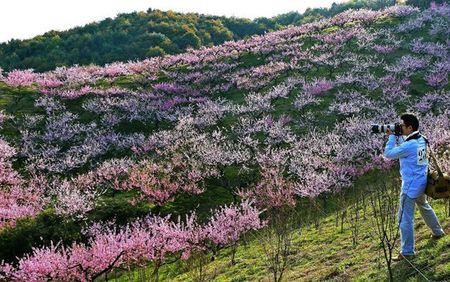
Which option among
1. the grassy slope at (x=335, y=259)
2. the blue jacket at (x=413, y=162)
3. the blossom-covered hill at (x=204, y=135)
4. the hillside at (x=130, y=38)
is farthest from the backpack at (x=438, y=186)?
the hillside at (x=130, y=38)

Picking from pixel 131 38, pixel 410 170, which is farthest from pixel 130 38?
pixel 410 170

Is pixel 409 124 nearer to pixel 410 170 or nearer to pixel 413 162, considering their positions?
pixel 413 162

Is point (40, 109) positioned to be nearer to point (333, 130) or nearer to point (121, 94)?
point (121, 94)

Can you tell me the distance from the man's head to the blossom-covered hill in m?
8.23

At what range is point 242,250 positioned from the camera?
19.8 m

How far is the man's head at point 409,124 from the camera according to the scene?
31.1 feet

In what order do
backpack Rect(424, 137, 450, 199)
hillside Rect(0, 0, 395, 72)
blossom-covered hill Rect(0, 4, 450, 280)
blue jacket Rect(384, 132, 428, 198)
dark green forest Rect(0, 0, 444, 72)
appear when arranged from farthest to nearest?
hillside Rect(0, 0, 395, 72), dark green forest Rect(0, 0, 444, 72), blossom-covered hill Rect(0, 4, 450, 280), blue jacket Rect(384, 132, 428, 198), backpack Rect(424, 137, 450, 199)

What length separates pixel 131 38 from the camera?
88875 millimetres

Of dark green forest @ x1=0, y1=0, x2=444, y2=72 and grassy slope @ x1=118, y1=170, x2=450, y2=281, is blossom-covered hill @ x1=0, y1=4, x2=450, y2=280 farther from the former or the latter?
dark green forest @ x1=0, y1=0, x2=444, y2=72

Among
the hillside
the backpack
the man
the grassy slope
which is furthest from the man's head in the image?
the hillside

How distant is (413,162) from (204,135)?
26.3 meters

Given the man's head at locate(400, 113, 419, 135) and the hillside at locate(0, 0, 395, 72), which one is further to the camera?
the hillside at locate(0, 0, 395, 72)

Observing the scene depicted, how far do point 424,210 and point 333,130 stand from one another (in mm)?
24950

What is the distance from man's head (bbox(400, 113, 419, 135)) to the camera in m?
9.48
